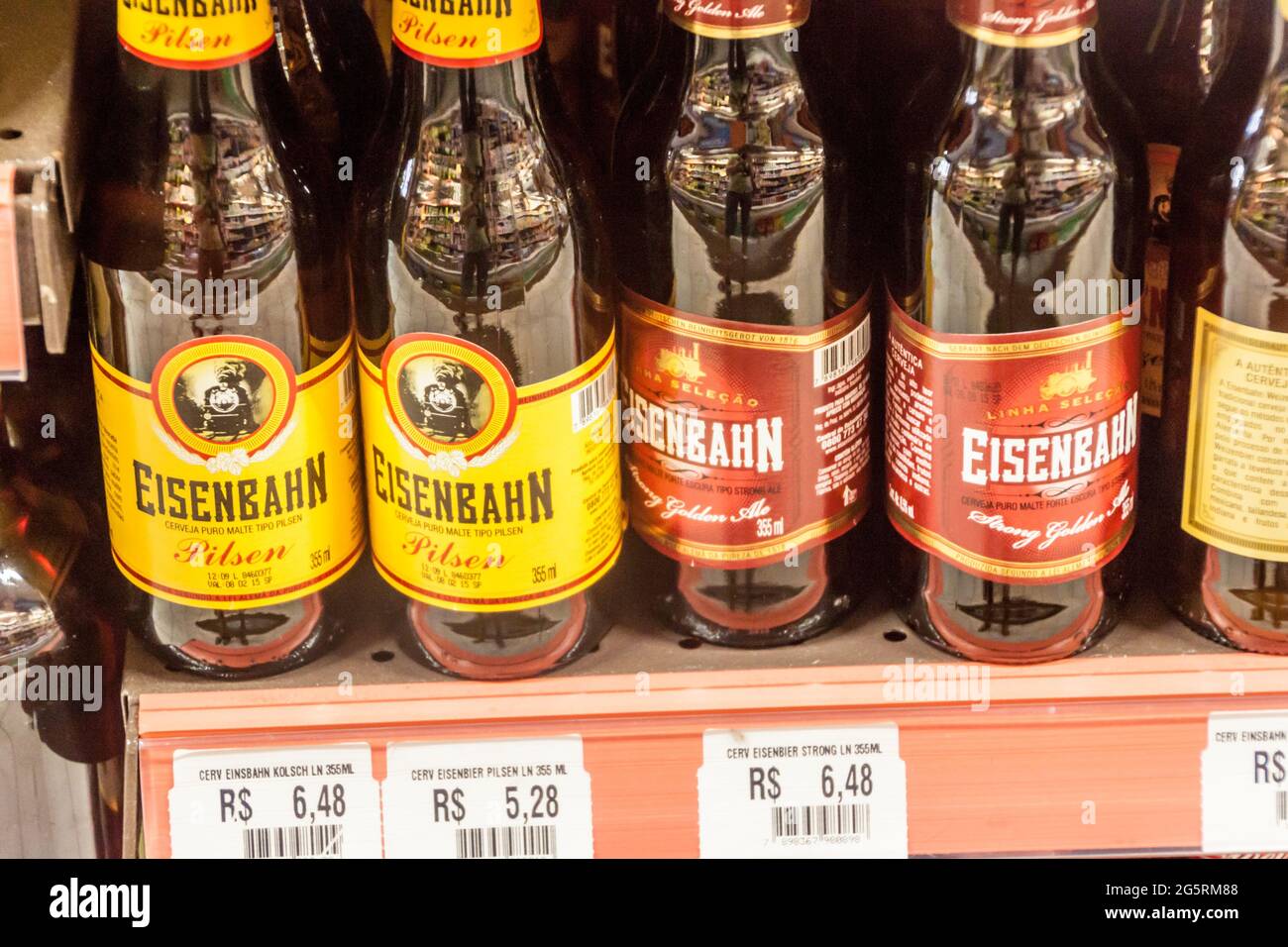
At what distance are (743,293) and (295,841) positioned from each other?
49cm

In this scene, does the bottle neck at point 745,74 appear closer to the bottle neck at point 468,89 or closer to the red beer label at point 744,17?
the red beer label at point 744,17

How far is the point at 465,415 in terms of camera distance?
1.06 metres

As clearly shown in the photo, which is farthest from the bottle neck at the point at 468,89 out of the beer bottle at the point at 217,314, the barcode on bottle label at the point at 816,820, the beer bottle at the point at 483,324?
the barcode on bottle label at the point at 816,820

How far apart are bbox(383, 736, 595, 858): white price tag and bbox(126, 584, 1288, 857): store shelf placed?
0.01 m

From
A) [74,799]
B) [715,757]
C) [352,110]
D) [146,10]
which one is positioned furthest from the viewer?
[352,110]

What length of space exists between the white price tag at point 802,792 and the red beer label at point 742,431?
133 millimetres

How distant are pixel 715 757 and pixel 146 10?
62 centimetres

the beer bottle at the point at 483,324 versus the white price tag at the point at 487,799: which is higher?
the beer bottle at the point at 483,324


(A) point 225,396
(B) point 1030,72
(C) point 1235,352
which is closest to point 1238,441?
(C) point 1235,352

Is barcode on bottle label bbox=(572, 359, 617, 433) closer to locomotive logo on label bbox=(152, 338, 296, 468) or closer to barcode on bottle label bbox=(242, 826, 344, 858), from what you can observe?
locomotive logo on label bbox=(152, 338, 296, 468)

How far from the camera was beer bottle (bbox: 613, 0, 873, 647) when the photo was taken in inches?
42.5

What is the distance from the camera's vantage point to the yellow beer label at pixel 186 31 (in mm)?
1020
